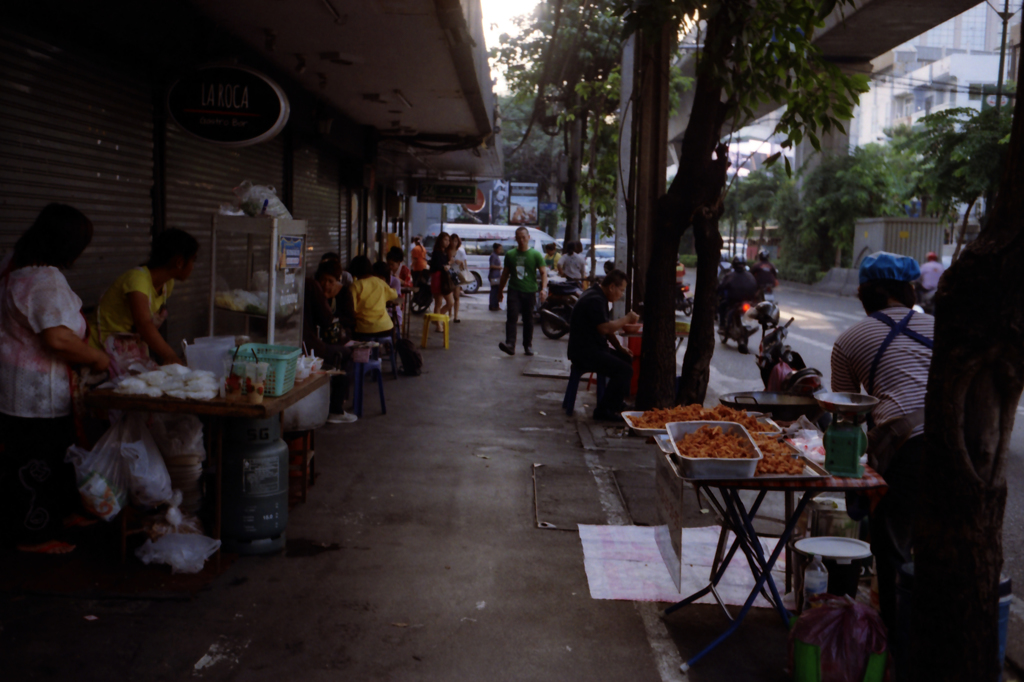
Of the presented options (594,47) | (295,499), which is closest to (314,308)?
(295,499)

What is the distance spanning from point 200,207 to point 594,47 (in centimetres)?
1553

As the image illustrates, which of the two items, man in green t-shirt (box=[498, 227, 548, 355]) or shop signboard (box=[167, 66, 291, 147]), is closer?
shop signboard (box=[167, 66, 291, 147])

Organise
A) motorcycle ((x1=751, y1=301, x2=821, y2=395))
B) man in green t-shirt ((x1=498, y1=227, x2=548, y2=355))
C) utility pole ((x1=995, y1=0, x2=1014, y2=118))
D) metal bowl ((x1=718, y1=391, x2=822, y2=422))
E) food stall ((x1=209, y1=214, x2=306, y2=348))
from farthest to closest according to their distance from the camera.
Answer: utility pole ((x1=995, y1=0, x2=1014, y2=118)) → man in green t-shirt ((x1=498, y1=227, x2=548, y2=355)) → food stall ((x1=209, y1=214, x2=306, y2=348)) → motorcycle ((x1=751, y1=301, x2=821, y2=395)) → metal bowl ((x1=718, y1=391, x2=822, y2=422))

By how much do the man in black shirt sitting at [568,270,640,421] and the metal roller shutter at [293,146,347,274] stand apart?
4.07 m

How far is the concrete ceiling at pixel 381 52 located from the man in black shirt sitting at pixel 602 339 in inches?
97.2

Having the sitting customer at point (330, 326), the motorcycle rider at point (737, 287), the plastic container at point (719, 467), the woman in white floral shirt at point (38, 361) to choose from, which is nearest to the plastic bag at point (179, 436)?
the woman in white floral shirt at point (38, 361)

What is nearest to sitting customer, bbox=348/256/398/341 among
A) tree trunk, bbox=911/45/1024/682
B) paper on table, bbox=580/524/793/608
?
paper on table, bbox=580/524/793/608

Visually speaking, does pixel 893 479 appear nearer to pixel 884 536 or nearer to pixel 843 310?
pixel 884 536

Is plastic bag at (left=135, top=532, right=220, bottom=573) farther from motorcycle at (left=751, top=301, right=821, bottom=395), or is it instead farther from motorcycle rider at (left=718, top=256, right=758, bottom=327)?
motorcycle rider at (left=718, top=256, right=758, bottom=327)

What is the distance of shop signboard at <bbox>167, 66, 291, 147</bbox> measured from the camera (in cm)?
630

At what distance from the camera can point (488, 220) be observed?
54250mm

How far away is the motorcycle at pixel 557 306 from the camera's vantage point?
666 inches

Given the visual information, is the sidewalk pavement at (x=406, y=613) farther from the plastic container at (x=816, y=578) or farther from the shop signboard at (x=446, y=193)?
the shop signboard at (x=446, y=193)

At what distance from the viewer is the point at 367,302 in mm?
9805
